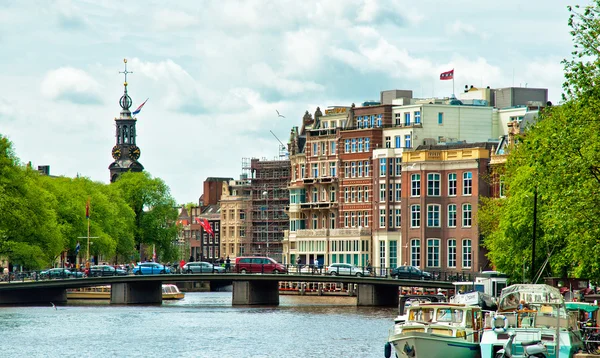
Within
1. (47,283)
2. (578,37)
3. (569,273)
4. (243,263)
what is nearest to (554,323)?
(578,37)

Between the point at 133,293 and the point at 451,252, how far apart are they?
2899 cm

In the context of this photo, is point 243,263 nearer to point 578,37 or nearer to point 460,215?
point 460,215

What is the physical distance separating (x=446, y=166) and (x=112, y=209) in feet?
138

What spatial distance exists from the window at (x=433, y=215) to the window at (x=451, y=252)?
7.01 feet

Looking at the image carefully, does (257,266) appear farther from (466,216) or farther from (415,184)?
(466,216)

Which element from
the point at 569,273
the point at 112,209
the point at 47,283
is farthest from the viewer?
the point at 112,209

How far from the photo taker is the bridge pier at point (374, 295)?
127 metres

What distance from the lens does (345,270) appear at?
427 feet

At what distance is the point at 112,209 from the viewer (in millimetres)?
162750

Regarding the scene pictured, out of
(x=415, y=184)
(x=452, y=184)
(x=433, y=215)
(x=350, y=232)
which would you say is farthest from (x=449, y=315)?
(x=350, y=232)

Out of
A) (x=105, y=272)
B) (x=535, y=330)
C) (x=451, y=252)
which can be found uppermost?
(x=451, y=252)

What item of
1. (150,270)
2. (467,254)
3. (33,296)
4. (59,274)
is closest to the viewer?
(59,274)

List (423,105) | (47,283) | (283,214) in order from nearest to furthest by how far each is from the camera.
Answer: (47,283) → (423,105) → (283,214)

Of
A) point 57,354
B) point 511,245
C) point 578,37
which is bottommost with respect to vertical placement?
point 57,354
